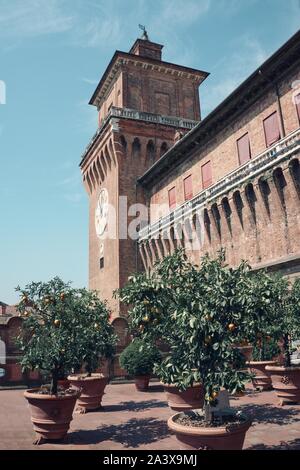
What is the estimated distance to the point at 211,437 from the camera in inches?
203

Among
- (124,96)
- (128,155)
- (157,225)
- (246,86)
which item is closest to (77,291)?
(246,86)

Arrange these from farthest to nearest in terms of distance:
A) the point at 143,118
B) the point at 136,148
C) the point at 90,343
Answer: the point at 143,118, the point at 136,148, the point at 90,343

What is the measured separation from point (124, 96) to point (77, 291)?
2682 cm

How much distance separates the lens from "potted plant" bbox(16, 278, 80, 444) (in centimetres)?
744

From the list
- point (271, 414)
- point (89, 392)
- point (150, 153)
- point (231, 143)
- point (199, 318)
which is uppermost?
point (150, 153)

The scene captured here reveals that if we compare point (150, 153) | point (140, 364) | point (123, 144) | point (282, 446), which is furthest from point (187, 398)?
point (150, 153)

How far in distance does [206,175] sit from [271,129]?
586 cm

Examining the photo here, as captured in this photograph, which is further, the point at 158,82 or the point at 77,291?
the point at 158,82

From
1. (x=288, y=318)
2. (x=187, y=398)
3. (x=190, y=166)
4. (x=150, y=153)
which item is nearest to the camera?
(x=187, y=398)

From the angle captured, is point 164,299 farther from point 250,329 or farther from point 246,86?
point 246,86

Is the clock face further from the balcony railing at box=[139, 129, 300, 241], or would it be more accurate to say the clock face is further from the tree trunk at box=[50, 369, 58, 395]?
the tree trunk at box=[50, 369, 58, 395]

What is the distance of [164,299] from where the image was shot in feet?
20.9

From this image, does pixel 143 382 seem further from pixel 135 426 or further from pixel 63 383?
pixel 135 426
